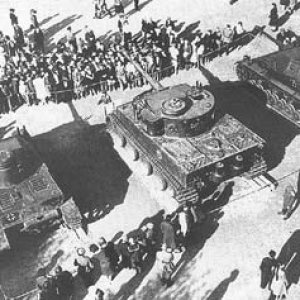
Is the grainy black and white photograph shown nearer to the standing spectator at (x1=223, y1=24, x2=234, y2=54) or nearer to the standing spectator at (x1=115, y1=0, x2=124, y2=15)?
the standing spectator at (x1=223, y1=24, x2=234, y2=54)

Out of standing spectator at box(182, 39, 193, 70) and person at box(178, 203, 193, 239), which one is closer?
person at box(178, 203, 193, 239)

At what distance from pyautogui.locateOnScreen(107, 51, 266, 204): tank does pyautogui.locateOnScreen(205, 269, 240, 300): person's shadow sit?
361cm

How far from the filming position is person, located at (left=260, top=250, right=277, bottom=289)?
16.6 meters

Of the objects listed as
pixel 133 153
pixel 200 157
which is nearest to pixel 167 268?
pixel 200 157

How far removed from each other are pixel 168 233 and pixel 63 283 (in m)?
3.74

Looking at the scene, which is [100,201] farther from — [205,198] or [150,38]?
[150,38]

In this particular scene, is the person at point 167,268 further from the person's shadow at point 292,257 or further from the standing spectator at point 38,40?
the standing spectator at point 38,40

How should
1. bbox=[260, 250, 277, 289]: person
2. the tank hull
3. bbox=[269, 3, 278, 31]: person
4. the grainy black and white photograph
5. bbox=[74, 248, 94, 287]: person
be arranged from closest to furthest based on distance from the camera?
bbox=[260, 250, 277, 289]: person < bbox=[74, 248, 94, 287]: person < the grainy black and white photograph < the tank hull < bbox=[269, 3, 278, 31]: person

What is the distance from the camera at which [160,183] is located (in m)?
21.9

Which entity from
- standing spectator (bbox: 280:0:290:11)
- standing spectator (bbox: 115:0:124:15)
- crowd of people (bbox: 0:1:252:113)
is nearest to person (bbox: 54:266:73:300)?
crowd of people (bbox: 0:1:252:113)

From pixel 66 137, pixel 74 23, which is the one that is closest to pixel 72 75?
pixel 66 137

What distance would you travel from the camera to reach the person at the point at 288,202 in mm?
19422

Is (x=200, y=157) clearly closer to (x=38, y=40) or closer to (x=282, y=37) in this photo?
(x=282, y=37)

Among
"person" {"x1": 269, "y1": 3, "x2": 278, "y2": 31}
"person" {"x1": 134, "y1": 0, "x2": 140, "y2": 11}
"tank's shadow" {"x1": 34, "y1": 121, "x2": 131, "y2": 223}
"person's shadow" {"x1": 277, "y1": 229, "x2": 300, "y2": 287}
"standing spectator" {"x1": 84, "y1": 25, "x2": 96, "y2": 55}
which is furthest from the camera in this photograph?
"person" {"x1": 134, "y1": 0, "x2": 140, "y2": 11}
